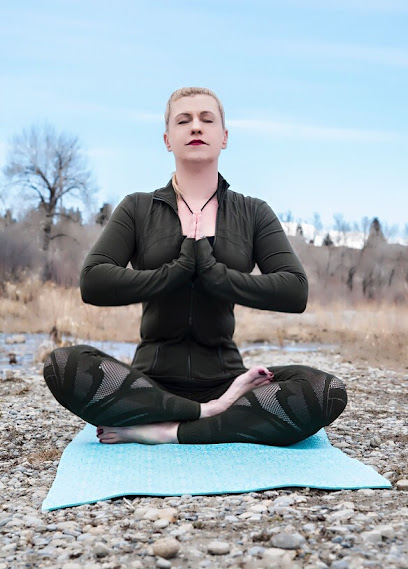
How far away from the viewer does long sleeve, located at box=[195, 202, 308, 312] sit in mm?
3578

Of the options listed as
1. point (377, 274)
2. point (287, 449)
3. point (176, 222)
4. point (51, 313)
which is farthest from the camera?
point (377, 274)

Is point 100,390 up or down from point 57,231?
down

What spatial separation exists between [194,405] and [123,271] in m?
0.76

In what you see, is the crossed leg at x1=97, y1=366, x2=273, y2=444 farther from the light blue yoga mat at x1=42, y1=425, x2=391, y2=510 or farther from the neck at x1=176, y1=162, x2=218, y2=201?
the neck at x1=176, y1=162, x2=218, y2=201

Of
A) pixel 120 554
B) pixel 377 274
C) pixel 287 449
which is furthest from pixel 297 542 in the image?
pixel 377 274

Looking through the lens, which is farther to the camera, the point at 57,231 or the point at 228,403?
the point at 57,231

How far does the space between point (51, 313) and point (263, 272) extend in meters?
8.26

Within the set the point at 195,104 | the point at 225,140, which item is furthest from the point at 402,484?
the point at 195,104

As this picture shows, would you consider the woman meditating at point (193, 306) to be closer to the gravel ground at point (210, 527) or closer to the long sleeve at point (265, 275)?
the long sleeve at point (265, 275)

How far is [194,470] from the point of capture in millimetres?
3227

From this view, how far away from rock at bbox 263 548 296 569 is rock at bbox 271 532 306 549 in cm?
4

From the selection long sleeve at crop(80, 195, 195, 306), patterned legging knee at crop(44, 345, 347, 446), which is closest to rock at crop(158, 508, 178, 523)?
patterned legging knee at crop(44, 345, 347, 446)

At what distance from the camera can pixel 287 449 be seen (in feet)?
11.7

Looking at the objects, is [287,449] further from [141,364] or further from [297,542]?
[297,542]
